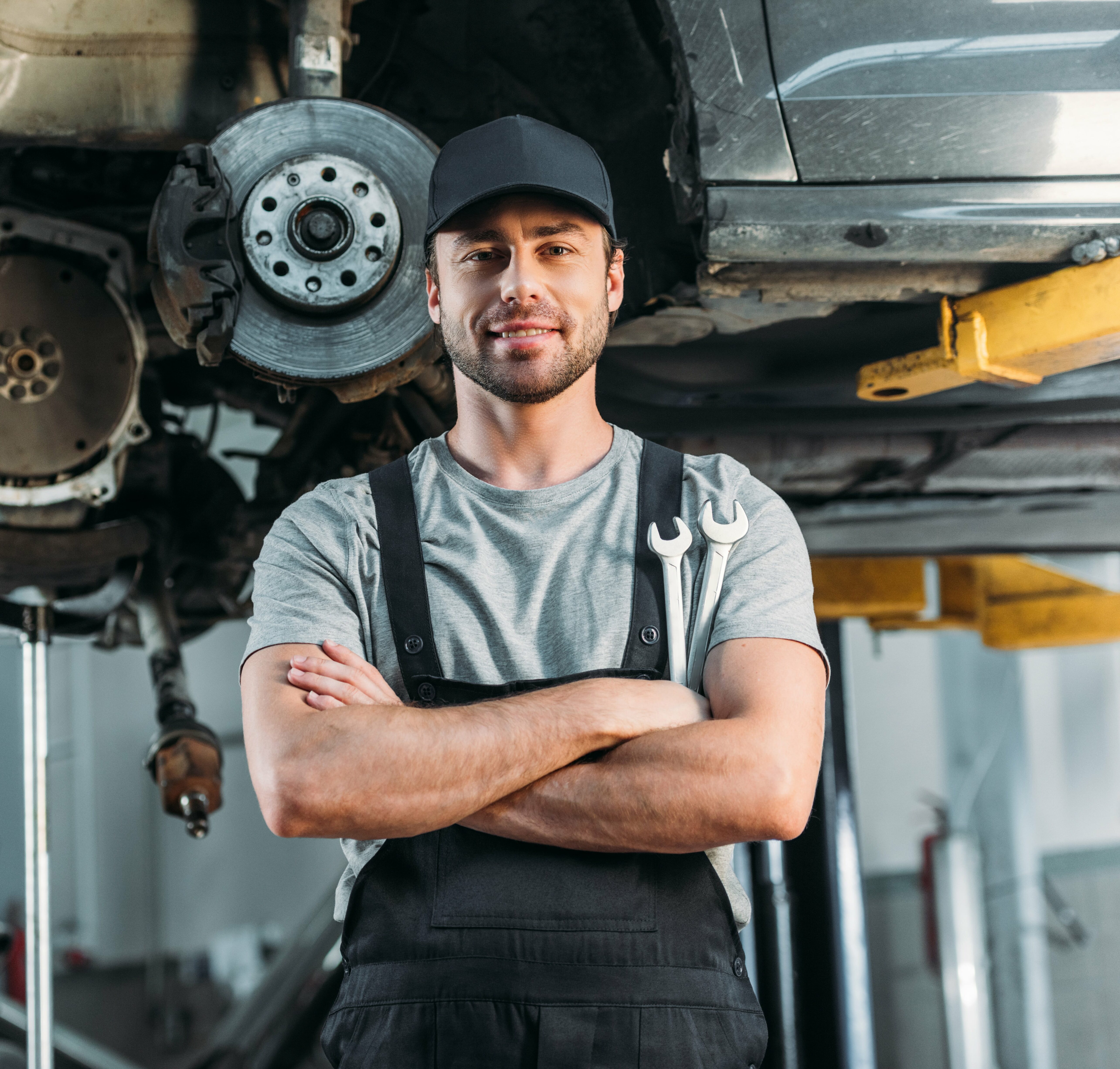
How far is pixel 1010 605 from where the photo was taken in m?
3.68

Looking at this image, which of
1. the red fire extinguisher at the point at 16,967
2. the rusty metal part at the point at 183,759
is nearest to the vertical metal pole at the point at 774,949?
the rusty metal part at the point at 183,759

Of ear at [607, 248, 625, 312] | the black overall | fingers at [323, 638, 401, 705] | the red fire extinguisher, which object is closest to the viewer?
the black overall

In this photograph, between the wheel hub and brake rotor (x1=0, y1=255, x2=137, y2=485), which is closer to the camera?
the wheel hub

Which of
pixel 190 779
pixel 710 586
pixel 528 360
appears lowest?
pixel 190 779

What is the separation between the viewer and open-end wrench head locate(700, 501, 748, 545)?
1.18 meters

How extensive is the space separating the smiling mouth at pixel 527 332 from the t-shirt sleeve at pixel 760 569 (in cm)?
23

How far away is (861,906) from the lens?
319 cm

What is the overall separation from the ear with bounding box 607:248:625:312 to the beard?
0.35 feet

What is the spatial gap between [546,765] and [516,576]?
0.74 ft

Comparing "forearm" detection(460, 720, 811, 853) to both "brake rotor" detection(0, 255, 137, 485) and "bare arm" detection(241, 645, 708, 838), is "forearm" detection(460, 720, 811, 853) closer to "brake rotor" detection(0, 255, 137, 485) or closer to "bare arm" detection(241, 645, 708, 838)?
"bare arm" detection(241, 645, 708, 838)

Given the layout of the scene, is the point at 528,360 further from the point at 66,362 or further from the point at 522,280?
the point at 66,362

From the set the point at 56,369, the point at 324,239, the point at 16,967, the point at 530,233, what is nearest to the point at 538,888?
the point at 530,233

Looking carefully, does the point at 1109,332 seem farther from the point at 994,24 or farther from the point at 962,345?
the point at 994,24

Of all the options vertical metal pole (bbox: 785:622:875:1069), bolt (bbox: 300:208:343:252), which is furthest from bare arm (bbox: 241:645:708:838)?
vertical metal pole (bbox: 785:622:875:1069)
